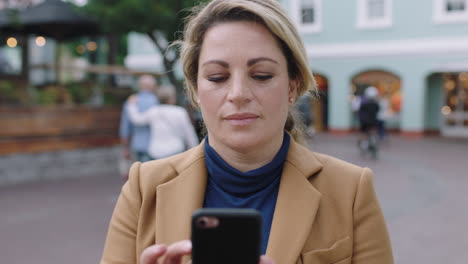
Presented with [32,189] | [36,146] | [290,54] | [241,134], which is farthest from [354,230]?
[36,146]

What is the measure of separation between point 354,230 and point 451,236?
4822 millimetres

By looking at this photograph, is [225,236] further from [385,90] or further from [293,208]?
[385,90]

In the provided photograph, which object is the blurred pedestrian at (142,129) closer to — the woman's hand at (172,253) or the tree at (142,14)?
the tree at (142,14)

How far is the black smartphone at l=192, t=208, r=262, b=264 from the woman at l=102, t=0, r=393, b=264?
0.40m

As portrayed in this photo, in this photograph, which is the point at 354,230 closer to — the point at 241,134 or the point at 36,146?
the point at 241,134

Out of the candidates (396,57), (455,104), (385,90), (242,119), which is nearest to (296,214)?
(242,119)

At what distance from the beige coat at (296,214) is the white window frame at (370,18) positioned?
1756 cm

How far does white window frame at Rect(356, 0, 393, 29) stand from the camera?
1751 centimetres

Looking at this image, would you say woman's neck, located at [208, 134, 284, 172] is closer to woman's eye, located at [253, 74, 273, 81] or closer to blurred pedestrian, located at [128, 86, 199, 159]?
woman's eye, located at [253, 74, 273, 81]

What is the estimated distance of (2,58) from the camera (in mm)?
15828

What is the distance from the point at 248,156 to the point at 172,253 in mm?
Result: 555

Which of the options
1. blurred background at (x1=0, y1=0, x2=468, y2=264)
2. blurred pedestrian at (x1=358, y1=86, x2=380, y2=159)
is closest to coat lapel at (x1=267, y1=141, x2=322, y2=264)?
blurred background at (x1=0, y1=0, x2=468, y2=264)

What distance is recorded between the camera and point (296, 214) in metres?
1.45

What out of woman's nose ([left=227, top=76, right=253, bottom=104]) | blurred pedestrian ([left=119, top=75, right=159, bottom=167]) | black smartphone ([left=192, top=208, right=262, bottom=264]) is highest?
woman's nose ([left=227, top=76, right=253, bottom=104])
